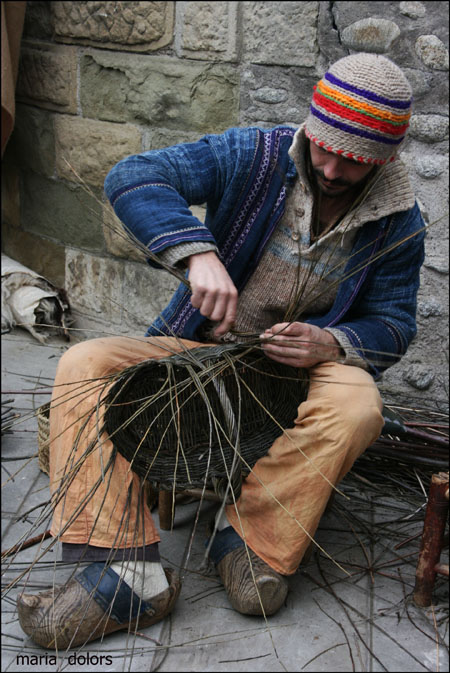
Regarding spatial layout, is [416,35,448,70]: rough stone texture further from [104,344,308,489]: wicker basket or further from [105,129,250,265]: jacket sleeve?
[104,344,308,489]: wicker basket

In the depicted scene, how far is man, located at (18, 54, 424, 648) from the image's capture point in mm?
1822

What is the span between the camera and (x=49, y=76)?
11.7ft

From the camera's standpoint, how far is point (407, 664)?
1.79 m

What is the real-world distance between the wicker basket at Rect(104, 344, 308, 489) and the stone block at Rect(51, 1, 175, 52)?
1775 millimetres

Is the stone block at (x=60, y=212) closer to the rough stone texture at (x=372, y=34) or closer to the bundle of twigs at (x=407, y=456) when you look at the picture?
the rough stone texture at (x=372, y=34)

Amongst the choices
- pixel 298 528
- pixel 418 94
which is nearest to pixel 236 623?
pixel 298 528

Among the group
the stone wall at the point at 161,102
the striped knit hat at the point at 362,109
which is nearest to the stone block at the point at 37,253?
the stone wall at the point at 161,102

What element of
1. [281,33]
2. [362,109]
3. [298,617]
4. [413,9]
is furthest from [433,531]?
[281,33]

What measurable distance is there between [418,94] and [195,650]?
196cm

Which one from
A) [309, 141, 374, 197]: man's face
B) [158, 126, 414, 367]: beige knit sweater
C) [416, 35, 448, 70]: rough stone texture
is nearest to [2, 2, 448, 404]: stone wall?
[416, 35, 448, 70]: rough stone texture

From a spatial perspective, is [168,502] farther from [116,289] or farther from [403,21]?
[403,21]

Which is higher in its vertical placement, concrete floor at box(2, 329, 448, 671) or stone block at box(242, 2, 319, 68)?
stone block at box(242, 2, 319, 68)

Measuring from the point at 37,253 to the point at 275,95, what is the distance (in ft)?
5.42

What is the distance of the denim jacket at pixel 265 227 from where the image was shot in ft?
6.68
